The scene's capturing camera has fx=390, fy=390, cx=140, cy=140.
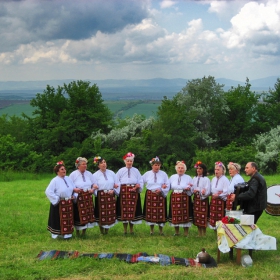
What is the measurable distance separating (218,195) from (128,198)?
6.58 feet

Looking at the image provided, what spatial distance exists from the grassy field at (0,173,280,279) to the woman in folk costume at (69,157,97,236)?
0.36 m

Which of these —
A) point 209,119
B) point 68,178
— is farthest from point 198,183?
point 209,119

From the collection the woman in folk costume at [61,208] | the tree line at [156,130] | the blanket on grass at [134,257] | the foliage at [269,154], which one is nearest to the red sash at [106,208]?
the woman in folk costume at [61,208]

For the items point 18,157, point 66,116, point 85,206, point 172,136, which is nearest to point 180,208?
point 85,206

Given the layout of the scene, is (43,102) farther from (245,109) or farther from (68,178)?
(68,178)

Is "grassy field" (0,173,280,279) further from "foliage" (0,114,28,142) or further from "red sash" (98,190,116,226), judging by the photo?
"foliage" (0,114,28,142)

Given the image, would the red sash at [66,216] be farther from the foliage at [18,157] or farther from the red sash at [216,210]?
the foliage at [18,157]

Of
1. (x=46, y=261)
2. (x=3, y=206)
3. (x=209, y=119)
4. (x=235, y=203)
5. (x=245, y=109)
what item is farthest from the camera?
(x=245, y=109)

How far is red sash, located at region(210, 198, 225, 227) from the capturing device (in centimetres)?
828

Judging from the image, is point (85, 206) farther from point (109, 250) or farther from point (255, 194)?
point (255, 194)

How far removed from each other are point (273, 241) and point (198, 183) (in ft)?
7.30

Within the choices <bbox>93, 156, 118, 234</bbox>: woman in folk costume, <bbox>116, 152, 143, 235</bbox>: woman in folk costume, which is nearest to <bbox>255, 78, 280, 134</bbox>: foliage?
<bbox>116, 152, 143, 235</bbox>: woman in folk costume

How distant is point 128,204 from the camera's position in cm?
882

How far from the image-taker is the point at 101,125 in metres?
32.4
